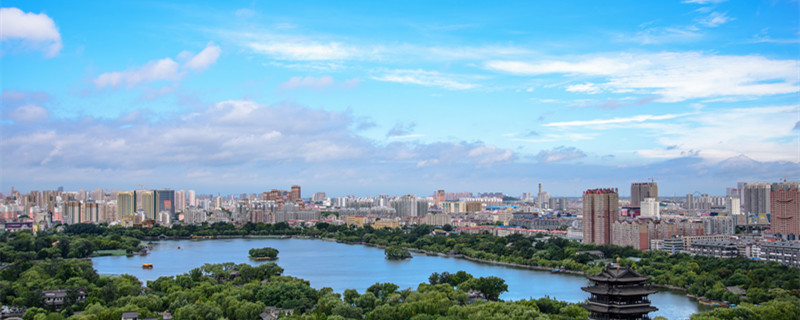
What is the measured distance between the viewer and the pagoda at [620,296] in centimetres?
418

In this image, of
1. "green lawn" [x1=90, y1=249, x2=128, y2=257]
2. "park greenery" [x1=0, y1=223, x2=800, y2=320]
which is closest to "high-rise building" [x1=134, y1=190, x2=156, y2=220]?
"green lawn" [x1=90, y1=249, x2=128, y2=257]

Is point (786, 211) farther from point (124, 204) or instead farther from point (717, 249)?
point (124, 204)

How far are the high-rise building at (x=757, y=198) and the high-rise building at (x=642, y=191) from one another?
12.0 ft

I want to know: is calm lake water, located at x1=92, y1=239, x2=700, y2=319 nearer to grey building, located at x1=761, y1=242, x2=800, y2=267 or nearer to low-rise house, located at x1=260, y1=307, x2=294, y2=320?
low-rise house, located at x1=260, y1=307, x2=294, y2=320

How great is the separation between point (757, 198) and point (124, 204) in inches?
1080

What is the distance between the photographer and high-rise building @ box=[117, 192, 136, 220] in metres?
31.1

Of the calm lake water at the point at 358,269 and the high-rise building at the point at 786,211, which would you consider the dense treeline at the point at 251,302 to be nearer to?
the calm lake water at the point at 358,269

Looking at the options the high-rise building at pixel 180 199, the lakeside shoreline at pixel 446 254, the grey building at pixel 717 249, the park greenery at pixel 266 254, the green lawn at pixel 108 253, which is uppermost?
the high-rise building at pixel 180 199

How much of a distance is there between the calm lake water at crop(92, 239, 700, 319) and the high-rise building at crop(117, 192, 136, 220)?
12148 mm

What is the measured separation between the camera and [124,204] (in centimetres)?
3131

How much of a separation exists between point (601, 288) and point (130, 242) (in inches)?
655

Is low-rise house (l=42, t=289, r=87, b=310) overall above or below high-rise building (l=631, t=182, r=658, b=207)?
below

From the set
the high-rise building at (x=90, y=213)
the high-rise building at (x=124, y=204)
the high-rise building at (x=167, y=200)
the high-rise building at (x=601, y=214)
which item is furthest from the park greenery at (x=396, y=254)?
the high-rise building at (x=167, y=200)

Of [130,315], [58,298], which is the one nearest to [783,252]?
[130,315]
